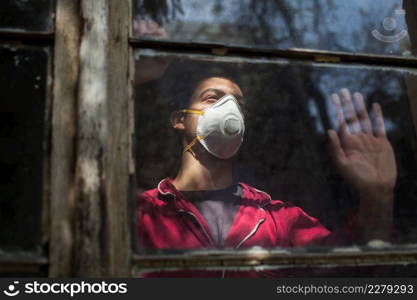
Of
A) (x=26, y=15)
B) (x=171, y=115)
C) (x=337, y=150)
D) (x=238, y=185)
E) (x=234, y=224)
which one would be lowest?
(x=234, y=224)

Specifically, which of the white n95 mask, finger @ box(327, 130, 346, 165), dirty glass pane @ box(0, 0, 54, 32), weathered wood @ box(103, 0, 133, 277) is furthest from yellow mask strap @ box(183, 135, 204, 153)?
dirty glass pane @ box(0, 0, 54, 32)

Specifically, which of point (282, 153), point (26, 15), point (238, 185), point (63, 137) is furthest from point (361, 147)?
point (26, 15)

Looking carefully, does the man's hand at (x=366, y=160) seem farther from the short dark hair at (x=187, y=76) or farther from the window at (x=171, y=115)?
the short dark hair at (x=187, y=76)

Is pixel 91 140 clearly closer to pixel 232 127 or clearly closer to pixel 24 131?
pixel 24 131

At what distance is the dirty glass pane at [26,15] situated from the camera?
1596 mm

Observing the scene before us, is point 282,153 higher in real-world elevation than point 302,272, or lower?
higher

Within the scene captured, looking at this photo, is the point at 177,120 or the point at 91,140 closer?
the point at 91,140

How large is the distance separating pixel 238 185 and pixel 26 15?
0.79m

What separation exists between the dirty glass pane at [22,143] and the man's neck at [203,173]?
457 millimetres

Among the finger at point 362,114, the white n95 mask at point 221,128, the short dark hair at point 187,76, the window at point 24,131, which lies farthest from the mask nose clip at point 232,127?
the window at point 24,131

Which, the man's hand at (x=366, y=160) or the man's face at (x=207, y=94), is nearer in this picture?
the man's hand at (x=366, y=160)

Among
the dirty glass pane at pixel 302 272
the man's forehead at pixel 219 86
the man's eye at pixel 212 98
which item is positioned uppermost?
the man's forehead at pixel 219 86

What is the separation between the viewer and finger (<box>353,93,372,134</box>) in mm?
1838

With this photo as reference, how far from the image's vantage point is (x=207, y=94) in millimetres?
1846
